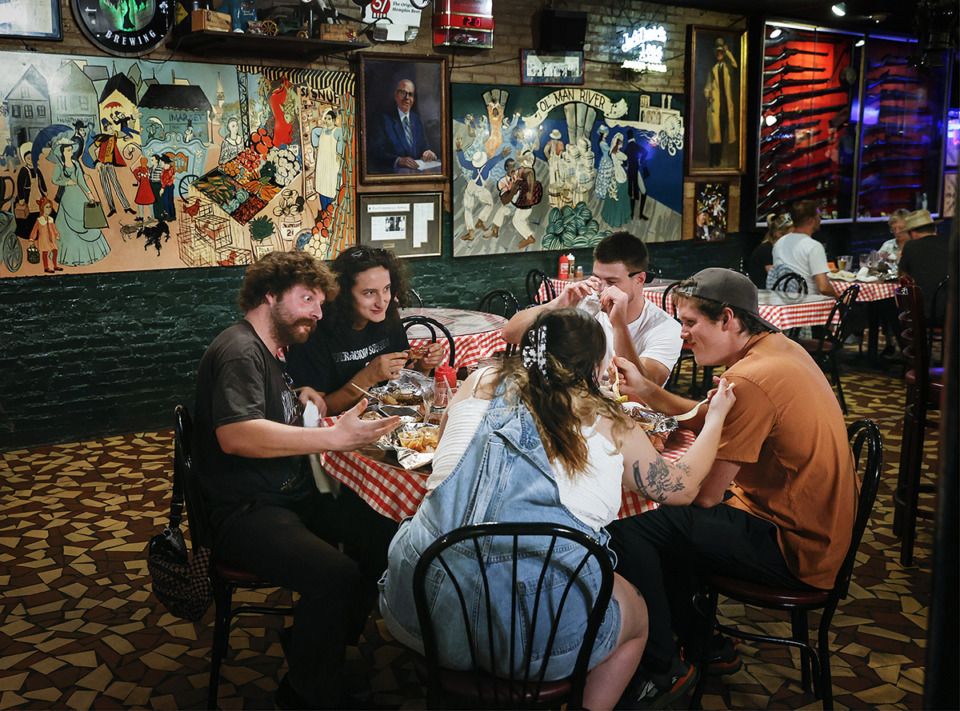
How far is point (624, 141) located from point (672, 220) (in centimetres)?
97

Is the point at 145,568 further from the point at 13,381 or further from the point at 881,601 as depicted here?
the point at 881,601

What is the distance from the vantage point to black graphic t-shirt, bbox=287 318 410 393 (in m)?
3.31

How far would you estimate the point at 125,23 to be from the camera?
523 centimetres

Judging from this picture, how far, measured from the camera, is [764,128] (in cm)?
871

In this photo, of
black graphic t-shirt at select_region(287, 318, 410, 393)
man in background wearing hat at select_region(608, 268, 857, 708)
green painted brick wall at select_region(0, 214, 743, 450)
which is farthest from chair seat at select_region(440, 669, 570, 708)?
green painted brick wall at select_region(0, 214, 743, 450)

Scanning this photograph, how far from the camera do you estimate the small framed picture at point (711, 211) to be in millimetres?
8367

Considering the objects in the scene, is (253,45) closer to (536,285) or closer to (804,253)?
(536,285)

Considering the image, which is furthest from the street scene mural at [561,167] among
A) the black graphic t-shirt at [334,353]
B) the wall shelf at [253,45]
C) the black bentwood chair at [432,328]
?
the black graphic t-shirt at [334,353]

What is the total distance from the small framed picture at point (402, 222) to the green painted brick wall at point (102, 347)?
1.10 m

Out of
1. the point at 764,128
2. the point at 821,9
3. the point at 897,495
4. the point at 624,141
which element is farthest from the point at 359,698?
the point at 821,9

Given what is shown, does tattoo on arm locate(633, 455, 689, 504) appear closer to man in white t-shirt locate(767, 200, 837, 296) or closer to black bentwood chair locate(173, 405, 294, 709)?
black bentwood chair locate(173, 405, 294, 709)

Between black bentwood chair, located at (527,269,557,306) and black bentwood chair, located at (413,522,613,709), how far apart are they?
499 cm

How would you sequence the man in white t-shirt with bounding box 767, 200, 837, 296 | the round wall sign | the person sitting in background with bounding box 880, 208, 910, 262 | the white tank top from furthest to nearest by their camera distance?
the person sitting in background with bounding box 880, 208, 910, 262, the man in white t-shirt with bounding box 767, 200, 837, 296, the round wall sign, the white tank top

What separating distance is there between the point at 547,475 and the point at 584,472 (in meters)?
0.10
